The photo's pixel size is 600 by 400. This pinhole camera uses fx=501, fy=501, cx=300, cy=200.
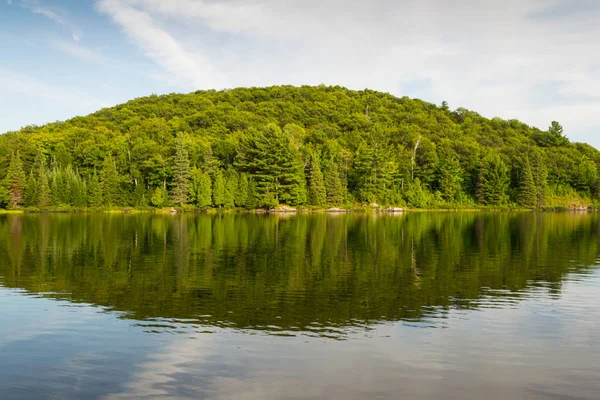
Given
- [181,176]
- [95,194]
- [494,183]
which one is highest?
[494,183]

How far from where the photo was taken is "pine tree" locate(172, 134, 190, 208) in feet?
323

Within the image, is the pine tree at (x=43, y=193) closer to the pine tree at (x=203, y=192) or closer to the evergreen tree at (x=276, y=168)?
the pine tree at (x=203, y=192)

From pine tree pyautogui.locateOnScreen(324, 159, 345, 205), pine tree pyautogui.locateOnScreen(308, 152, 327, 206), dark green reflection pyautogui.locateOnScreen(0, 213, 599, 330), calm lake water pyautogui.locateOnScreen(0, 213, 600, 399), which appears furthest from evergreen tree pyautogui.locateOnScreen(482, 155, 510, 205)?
calm lake water pyautogui.locateOnScreen(0, 213, 600, 399)

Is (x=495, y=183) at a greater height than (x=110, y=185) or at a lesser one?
greater

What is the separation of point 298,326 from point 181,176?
3439 inches

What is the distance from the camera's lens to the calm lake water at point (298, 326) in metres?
11.0

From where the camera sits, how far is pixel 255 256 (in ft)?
101

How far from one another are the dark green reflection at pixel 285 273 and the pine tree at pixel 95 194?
56.7 m

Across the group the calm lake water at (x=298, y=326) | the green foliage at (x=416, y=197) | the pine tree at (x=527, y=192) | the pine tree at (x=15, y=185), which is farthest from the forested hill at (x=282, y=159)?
the calm lake water at (x=298, y=326)

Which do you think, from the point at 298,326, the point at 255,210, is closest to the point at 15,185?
the point at 255,210

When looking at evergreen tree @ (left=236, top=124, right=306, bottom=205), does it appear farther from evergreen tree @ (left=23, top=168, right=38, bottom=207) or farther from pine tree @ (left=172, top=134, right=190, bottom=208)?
evergreen tree @ (left=23, top=168, right=38, bottom=207)

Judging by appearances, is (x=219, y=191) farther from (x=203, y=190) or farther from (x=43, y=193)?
(x=43, y=193)

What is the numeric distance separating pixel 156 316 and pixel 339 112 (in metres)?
154

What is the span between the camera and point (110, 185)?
327 ft
